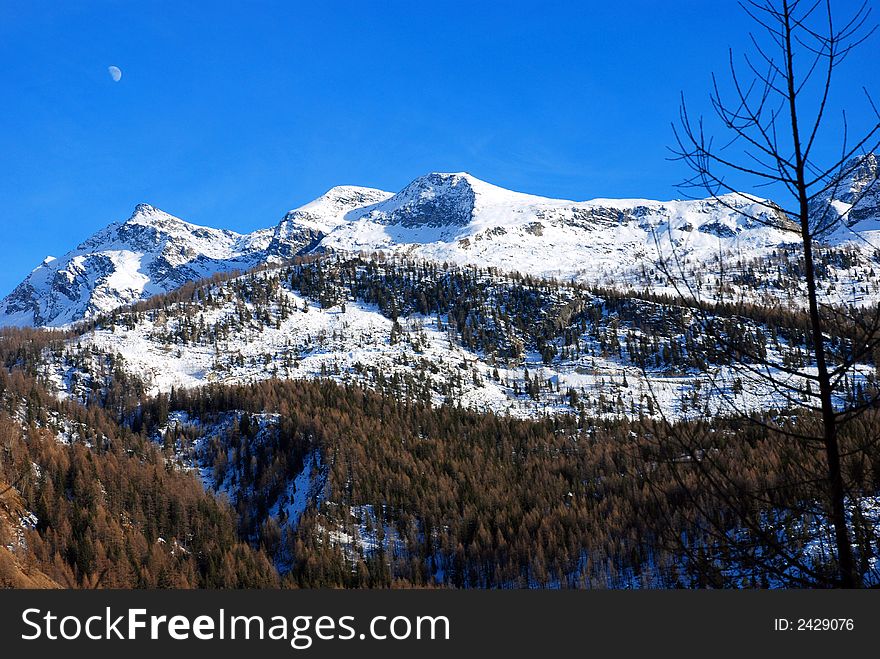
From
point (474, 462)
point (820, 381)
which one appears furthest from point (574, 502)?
point (820, 381)

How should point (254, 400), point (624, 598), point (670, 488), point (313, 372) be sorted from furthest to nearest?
point (313, 372), point (254, 400), point (670, 488), point (624, 598)

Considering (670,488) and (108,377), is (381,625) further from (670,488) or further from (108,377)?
(108,377)

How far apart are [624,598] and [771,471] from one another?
85415mm

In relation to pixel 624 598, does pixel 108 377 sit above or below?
above

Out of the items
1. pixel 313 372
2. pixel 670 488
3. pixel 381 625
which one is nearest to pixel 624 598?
pixel 381 625

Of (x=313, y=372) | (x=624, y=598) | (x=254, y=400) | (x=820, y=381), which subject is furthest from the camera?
(x=313, y=372)

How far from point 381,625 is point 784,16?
414 inches

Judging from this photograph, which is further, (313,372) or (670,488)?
(313,372)

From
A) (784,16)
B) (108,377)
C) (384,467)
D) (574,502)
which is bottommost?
(574,502)

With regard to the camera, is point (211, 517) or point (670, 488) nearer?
point (670, 488)

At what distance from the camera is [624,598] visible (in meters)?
8.15

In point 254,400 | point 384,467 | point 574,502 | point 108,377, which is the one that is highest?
point 108,377

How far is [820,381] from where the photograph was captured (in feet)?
22.4

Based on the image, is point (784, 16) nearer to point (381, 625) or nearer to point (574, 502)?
point (381, 625)
